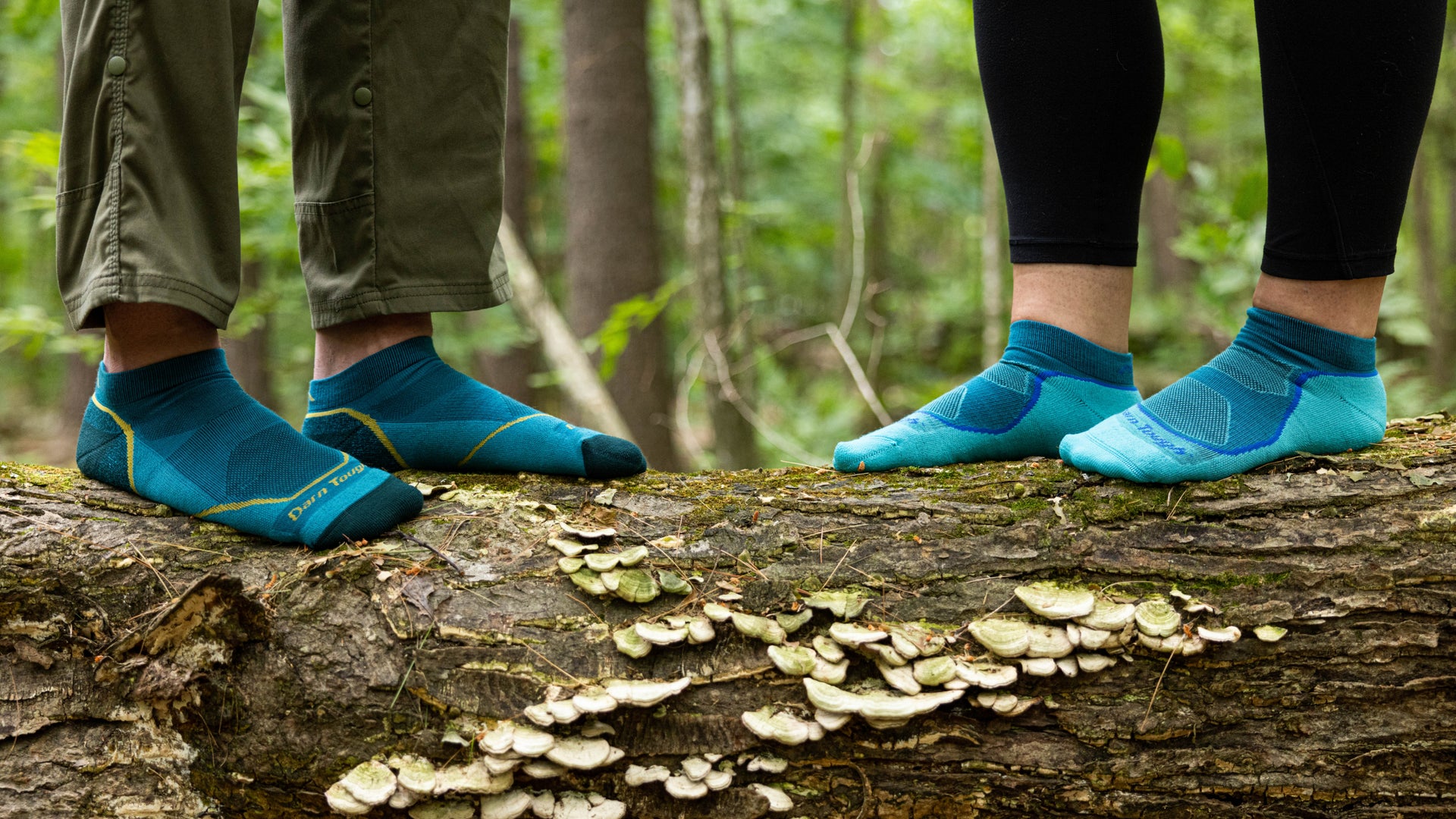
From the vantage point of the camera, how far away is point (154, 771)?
4.84 ft

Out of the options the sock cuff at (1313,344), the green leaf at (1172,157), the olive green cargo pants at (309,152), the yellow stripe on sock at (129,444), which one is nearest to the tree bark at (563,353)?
the olive green cargo pants at (309,152)

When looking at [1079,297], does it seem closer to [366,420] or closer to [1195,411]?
[1195,411]

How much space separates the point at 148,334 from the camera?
167cm

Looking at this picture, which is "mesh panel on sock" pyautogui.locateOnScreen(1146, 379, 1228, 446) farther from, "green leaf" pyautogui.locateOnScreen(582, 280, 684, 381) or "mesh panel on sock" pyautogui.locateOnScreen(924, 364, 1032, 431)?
"green leaf" pyautogui.locateOnScreen(582, 280, 684, 381)

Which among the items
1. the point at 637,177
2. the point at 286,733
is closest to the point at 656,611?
the point at 286,733

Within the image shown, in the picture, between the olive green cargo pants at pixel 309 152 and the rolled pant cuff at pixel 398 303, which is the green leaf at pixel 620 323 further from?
the rolled pant cuff at pixel 398 303

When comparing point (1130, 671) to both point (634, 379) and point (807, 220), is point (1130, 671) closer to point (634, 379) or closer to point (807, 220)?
point (634, 379)

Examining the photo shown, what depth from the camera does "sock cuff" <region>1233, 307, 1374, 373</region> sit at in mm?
1745

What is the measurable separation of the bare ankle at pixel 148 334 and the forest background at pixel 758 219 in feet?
5.95

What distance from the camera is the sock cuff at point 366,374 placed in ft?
6.41

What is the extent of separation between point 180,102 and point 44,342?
348 centimetres

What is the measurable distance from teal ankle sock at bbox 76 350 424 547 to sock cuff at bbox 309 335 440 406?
23cm

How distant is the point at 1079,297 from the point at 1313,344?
17.7 inches

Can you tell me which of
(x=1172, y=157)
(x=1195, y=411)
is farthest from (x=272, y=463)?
(x=1172, y=157)
